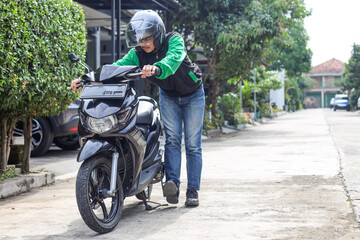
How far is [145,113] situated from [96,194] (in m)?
0.92

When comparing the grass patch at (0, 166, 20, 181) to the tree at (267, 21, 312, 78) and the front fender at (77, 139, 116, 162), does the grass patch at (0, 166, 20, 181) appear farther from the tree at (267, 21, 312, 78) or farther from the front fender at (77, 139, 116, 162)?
the tree at (267, 21, 312, 78)

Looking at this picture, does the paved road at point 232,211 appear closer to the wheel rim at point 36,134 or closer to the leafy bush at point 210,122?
the wheel rim at point 36,134

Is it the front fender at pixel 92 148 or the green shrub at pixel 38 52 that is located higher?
the green shrub at pixel 38 52

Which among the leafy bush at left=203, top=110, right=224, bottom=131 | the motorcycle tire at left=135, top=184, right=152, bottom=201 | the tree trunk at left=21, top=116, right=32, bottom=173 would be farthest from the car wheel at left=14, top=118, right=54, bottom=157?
the leafy bush at left=203, top=110, right=224, bottom=131

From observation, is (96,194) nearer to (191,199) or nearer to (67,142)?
(191,199)

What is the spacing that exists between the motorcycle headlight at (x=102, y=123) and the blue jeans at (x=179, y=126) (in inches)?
44.7

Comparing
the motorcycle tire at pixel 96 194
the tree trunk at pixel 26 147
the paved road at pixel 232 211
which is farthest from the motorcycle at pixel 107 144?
the tree trunk at pixel 26 147

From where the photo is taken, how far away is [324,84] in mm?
108250

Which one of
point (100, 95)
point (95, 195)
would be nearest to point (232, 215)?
point (95, 195)

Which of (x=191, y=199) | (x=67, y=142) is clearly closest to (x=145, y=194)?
(x=191, y=199)

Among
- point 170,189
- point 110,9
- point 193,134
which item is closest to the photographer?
point 170,189

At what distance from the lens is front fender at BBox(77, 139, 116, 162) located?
3.90 meters

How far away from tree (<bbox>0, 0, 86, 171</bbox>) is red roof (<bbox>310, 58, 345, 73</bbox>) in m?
108

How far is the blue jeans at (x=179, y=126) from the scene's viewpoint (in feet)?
16.5
